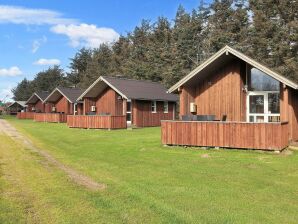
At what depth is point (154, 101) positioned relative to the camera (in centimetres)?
3706

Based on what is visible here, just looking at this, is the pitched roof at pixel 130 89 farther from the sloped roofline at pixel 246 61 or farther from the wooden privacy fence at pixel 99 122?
the sloped roofline at pixel 246 61

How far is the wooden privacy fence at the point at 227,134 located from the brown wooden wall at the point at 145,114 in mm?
16203

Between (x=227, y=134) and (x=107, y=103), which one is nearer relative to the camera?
(x=227, y=134)

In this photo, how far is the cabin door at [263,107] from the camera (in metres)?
19.2

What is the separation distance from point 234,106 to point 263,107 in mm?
1419

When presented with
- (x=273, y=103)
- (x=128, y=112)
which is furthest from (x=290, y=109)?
(x=128, y=112)

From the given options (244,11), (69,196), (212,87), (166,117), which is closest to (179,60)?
(244,11)

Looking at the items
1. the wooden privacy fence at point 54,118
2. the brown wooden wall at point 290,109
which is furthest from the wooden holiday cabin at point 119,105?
the brown wooden wall at point 290,109

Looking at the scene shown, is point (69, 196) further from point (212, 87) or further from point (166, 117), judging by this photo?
point (166, 117)

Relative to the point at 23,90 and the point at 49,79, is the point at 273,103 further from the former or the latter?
the point at 23,90

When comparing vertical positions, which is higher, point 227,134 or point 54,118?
point 54,118

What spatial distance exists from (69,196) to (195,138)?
9.86 meters

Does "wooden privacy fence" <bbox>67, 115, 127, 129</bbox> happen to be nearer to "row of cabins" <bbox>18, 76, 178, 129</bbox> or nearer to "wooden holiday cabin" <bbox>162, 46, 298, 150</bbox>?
"row of cabins" <bbox>18, 76, 178, 129</bbox>

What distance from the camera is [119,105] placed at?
116 feet
